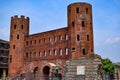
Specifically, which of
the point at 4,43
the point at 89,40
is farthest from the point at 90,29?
the point at 4,43

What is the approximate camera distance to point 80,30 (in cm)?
3731

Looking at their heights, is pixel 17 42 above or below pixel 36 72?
above

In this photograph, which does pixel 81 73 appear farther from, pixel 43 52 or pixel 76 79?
pixel 43 52

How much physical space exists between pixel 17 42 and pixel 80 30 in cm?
1649

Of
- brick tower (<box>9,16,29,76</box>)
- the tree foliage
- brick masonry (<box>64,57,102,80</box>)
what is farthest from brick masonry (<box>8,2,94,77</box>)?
brick masonry (<box>64,57,102,80</box>)

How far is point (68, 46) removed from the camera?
38.5 m

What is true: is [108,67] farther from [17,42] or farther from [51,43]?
[17,42]

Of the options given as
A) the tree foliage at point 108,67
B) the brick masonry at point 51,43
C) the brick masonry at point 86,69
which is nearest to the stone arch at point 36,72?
the brick masonry at point 51,43

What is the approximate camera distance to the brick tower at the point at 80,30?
1449 inches

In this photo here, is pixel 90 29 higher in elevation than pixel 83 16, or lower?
lower

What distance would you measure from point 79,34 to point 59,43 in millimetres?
5439

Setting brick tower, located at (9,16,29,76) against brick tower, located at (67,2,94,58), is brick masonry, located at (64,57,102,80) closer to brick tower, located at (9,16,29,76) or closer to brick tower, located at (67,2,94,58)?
brick tower, located at (67,2,94,58)

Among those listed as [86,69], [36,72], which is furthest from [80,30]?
[86,69]

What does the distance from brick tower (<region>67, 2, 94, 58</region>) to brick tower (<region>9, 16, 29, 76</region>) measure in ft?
43.7
